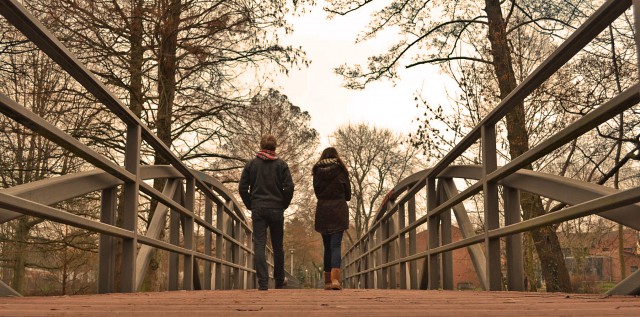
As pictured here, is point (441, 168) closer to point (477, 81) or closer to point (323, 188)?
point (323, 188)

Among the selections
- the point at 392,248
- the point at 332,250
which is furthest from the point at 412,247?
the point at 392,248

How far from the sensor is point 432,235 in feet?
22.9

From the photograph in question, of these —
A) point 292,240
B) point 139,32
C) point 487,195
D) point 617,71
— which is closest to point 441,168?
point 487,195

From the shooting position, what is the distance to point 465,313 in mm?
2439

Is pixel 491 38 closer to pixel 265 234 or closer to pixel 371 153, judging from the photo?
pixel 265 234

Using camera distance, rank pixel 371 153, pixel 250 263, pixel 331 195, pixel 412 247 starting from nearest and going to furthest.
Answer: pixel 331 195 → pixel 412 247 → pixel 250 263 → pixel 371 153

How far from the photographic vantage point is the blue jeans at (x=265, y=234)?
7.38 meters

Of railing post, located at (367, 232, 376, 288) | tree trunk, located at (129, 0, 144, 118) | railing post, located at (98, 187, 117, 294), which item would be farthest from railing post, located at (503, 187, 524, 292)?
tree trunk, located at (129, 0, 144, 118)

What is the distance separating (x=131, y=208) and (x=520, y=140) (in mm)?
9187

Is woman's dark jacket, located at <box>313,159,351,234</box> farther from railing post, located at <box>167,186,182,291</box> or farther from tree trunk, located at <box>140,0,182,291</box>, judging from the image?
tree trunk, located at <box>140,0,182,291</box>

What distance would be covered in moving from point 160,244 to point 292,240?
42703mm

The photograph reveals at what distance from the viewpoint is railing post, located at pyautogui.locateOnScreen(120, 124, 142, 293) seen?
479 cm

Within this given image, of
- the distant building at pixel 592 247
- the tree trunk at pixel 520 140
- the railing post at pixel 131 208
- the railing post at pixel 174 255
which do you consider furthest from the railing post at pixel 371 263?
the railing post at pixel 131 208

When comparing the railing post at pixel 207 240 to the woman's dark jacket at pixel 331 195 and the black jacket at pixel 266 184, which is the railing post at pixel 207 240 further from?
the woman's dark jacket at pixel 331 195
